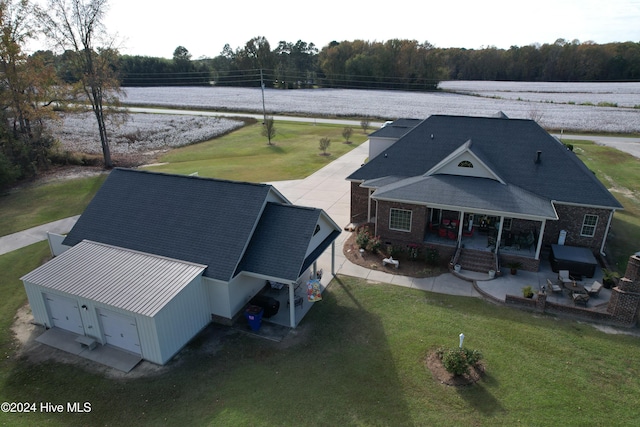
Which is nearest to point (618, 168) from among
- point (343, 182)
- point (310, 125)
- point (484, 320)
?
point (343, 182)

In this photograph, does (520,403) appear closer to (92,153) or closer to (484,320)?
(484,320)

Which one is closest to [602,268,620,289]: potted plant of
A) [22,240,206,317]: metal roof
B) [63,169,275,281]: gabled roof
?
[63,169,275,281]: gabled roof

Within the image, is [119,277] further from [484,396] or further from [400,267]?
[484,396]

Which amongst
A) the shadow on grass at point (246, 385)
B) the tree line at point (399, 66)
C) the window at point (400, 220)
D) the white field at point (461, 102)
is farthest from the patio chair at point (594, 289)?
the tree line at point (399, 66)

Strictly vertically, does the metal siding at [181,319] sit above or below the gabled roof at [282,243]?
below

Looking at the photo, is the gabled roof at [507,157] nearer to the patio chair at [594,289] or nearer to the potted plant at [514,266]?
the potted plant at [514,266]

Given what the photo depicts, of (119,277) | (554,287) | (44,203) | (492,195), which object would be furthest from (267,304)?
(44,203)
